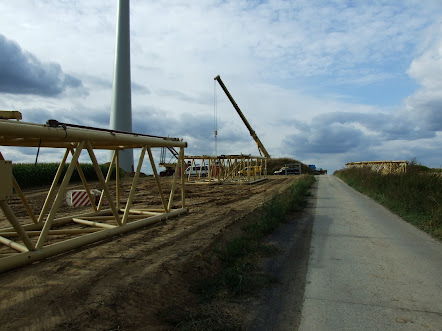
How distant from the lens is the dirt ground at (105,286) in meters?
3.59

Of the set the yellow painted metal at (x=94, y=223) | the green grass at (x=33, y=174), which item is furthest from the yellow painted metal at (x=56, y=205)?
the green grass at (x=33, y=174)

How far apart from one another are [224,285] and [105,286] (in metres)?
1.65

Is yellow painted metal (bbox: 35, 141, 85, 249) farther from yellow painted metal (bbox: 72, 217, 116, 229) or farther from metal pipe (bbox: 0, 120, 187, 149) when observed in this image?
yellow painted metal (bbox: 72, 217, 116, 229)

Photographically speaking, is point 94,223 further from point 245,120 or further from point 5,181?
point 245,120

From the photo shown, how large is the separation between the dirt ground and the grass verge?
19cm

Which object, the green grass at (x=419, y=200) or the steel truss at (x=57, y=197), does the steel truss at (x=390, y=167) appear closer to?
the green grass at (x=419, y=200)

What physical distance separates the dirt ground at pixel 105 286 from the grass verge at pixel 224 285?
19 cm

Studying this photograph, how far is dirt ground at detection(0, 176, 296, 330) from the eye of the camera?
11.8 ft

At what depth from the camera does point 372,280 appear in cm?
511

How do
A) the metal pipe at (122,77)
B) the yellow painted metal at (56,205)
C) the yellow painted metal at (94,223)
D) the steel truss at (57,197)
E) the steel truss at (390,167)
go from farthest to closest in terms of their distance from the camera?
the metal pipe at (122,77) → the steel truss at (390,167) → the yellow painted metal at (94,223) → the yellow painted metal at (56,205) → the steel truss at (57,197)

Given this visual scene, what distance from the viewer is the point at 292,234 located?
27.7 feet

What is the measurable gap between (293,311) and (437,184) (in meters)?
11.3

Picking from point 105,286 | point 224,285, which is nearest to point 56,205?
point 105,286

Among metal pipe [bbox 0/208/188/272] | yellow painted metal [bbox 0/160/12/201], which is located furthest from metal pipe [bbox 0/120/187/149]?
metal pipe [bbox 0/208/188/272]
